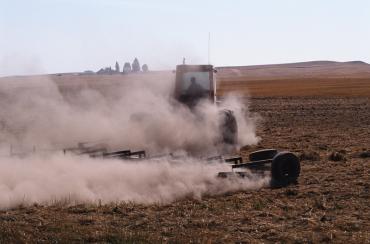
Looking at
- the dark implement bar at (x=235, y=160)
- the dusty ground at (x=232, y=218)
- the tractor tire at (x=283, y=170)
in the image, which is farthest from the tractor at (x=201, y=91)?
the tractor tire at (x=283, y=170)

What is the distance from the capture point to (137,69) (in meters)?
18.8

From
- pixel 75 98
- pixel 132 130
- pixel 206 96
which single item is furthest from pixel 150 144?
pixel 75 98

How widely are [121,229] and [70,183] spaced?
2694 mm

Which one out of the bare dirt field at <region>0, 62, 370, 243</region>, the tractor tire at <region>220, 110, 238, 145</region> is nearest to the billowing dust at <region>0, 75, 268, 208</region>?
the tractor tire at <region>220, 110, 238, 145</region>

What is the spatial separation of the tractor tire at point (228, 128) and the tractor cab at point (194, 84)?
0.59 meters

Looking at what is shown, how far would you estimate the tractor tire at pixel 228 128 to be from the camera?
15.7m

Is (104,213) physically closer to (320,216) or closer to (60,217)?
(60,217)

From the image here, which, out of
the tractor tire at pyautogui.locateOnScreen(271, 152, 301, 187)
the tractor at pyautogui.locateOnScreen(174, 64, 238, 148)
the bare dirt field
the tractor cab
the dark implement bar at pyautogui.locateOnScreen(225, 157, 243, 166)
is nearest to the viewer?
the bare dirt field

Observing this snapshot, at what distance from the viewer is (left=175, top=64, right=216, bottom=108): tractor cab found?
52.7 feet

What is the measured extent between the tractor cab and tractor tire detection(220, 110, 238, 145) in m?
0.59

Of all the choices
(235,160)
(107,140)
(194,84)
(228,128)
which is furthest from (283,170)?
(107,140)

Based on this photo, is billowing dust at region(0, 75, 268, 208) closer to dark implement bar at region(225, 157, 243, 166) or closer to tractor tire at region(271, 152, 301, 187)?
tractor tire at region(271, 152, 301, 187)

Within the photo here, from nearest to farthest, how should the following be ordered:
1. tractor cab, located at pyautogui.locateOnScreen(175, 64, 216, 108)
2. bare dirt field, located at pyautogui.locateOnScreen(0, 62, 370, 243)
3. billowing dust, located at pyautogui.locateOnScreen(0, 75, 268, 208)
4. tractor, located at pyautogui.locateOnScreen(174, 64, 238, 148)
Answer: bare dirt field, located at pyautogui.locateOnScreen(0, 62, 370, 243) → billowing dust, located at pyautogui.locateOnScreen(0, 75, 268, 208) → tractor, located at pyautogui.locateOnScreen(174, 64, 238, 148) → tractor cab, located at pyautogui.locateOnScreen(175, 64, 216, 108)

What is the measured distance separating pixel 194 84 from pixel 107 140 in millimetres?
2820
